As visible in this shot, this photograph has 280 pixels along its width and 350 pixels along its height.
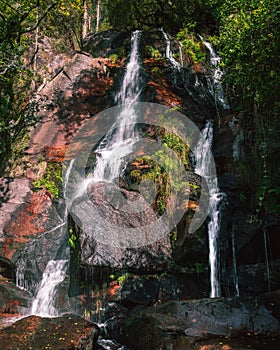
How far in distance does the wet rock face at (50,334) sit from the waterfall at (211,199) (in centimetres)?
309

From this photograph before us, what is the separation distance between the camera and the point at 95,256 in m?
7.39

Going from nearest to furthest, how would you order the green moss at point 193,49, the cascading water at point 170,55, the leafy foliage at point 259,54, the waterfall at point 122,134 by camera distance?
the leafy foliage at point 259,54
the waterfall at point 122,134
the cascading water at point 170,55
the green moss at point 193,49

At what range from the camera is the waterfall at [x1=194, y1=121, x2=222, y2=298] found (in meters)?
7.74

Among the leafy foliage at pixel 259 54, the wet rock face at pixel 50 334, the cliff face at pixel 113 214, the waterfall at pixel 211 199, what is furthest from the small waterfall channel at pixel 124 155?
the leafy foliage at pixel 259 54

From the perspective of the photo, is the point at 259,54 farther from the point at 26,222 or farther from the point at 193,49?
the point at 193,49

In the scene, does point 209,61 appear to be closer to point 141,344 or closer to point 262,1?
point 262,1

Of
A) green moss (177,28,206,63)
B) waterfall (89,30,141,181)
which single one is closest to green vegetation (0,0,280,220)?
green moss (177,28,206,63)

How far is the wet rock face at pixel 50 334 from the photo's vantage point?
5.10 metres

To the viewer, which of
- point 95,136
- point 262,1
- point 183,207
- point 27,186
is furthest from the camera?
point 95,136

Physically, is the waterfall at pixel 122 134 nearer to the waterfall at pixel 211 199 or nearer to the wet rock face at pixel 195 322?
the waterfall at pixel 211 199

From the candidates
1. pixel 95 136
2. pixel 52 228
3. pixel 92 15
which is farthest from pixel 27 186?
pixel 92 15

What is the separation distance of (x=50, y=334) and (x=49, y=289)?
298cm

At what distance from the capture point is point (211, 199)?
841 centimetres

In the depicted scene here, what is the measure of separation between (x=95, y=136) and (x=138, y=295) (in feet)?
24.3
